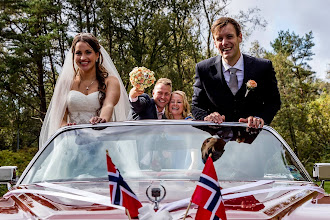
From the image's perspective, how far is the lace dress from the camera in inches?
200

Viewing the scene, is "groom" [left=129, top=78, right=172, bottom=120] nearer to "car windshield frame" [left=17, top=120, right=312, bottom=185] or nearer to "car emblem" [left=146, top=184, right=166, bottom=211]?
"car windshield frame" [left=17, top=120, right=312, bottom=185]

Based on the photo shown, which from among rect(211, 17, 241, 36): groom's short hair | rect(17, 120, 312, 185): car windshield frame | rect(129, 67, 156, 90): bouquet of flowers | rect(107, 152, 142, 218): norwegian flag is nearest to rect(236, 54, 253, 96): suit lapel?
rect(211, 17, 241, 36): groom's short hair

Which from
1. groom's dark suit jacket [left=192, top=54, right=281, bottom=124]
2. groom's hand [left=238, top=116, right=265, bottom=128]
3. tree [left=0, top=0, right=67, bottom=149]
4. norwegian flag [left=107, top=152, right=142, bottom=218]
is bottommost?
norwegian flag [left=107, top=152, right=142, bottom=218]

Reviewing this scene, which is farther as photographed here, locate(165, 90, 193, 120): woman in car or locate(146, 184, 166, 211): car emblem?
locate(165, 90, 193, 120): woman in car

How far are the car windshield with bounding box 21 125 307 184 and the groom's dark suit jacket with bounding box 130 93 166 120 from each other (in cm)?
254

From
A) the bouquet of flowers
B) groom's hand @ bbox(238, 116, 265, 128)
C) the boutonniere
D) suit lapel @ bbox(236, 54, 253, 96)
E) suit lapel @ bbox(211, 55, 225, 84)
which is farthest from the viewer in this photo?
the bouquet of flowers

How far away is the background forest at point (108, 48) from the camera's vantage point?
26609 millimetres

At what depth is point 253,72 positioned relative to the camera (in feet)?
14.6

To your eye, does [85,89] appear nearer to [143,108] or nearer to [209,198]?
[143,108]

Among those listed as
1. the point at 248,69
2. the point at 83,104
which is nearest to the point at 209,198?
the point at 248,69

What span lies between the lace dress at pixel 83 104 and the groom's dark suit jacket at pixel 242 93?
1197 millimetres

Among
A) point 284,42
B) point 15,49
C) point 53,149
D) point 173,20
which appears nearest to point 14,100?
point 15,49

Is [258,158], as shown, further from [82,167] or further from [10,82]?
[10,82]

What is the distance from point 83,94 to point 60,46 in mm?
24663
